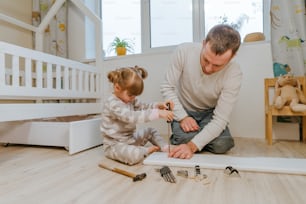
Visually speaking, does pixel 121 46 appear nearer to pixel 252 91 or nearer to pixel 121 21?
pixel 121 21

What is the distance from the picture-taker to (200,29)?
2.02m

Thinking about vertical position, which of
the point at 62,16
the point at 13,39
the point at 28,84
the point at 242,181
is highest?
the point at 62,16

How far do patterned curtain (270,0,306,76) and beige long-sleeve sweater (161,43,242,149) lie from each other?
549 mm

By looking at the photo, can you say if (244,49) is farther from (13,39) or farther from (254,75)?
(13,39)

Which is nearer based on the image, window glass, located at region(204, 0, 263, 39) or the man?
the man

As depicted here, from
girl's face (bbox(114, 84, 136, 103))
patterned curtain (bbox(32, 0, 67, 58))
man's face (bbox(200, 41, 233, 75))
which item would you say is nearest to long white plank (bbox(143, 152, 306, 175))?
girl's face (bbox(114, 84, 136, 103))

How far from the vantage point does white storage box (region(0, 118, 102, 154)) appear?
1273 mm

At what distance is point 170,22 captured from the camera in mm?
2127

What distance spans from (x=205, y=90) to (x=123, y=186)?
27.3 inches

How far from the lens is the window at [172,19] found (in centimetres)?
190

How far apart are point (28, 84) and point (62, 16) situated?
1.19m

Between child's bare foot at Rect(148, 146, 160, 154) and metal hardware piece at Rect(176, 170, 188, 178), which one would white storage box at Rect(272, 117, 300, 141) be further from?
metal hardware piece at Rect(176, 170, 188, 178)

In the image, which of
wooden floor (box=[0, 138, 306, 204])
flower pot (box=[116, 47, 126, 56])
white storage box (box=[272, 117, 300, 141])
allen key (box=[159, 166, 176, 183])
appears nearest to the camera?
wooden floor (box=[0, 138, 306, 204])

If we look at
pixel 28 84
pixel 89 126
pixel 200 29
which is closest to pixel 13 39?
pixel 28 84
